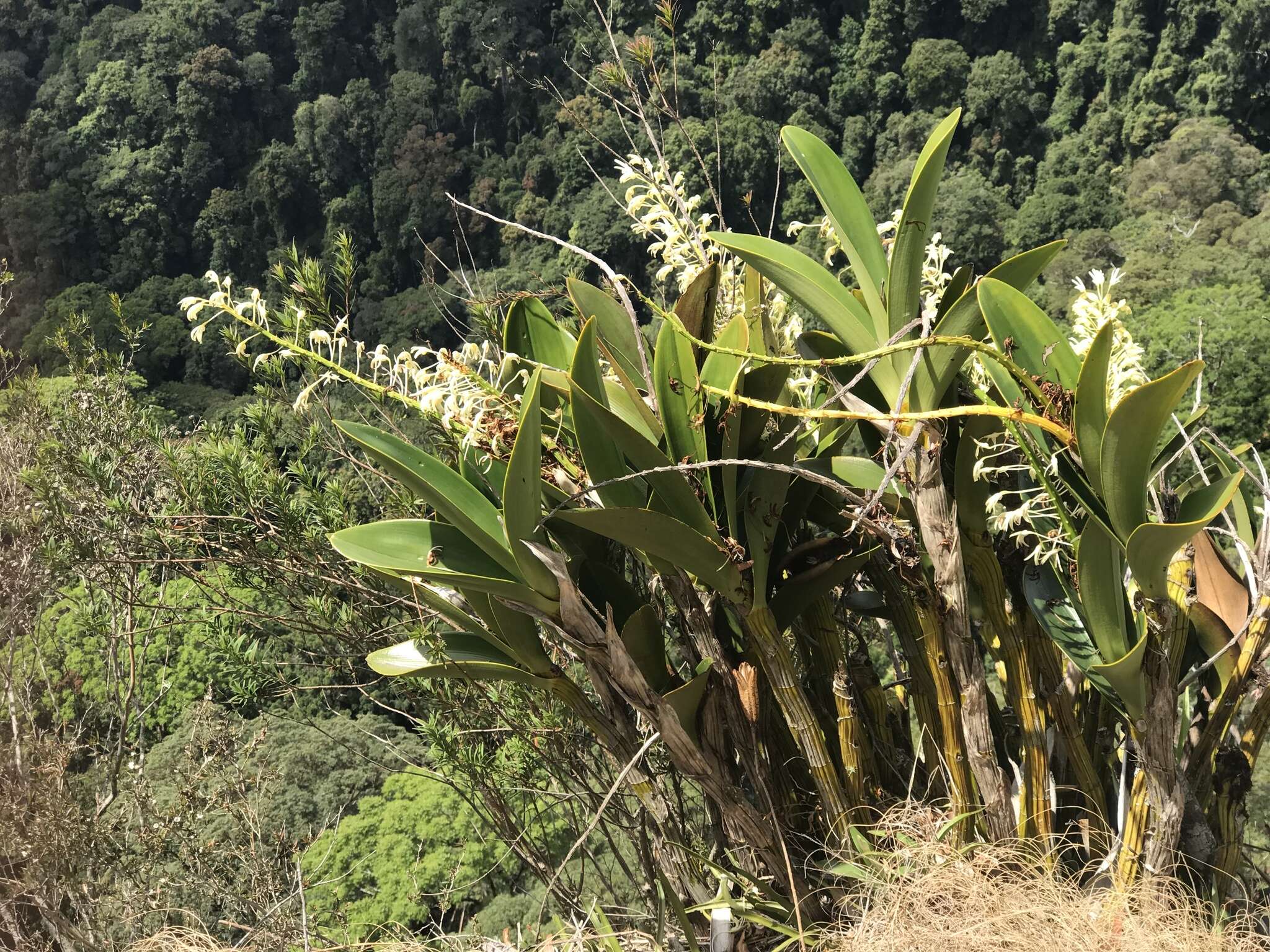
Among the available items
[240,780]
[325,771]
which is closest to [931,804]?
[240,780]

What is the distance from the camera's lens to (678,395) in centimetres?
91

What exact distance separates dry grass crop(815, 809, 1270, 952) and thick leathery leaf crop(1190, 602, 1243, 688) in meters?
0.23

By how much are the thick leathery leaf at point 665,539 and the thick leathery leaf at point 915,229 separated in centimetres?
28

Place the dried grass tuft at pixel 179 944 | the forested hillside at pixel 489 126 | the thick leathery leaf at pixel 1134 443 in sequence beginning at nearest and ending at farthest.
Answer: the thick leathery leaf at pixel 1134 443 < the dried grass tuft at pixel 179 944 < the forested hillside at pixel 489 126

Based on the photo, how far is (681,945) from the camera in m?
1.11

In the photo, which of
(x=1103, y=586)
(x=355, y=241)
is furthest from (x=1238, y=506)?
(x=355, y=241)

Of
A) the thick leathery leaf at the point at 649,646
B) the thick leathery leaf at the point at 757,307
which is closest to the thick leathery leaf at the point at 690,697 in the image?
the thick leathery leaf at the point at 649,646

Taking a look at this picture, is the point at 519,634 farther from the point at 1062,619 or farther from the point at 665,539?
the point at 1062,619

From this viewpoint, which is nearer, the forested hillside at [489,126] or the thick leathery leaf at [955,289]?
the thick leathery leaf at [955,289]

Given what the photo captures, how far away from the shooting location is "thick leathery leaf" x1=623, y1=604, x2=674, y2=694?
3.19 ft

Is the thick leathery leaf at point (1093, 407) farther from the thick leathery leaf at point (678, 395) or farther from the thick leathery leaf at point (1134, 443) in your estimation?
the thick leathery leaf at point (678, 395)

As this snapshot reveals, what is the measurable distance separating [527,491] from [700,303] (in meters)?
0.28

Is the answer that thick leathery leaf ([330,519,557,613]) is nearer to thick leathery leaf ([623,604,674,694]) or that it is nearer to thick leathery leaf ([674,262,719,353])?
thick leathery leaf ([623,604,674,694])

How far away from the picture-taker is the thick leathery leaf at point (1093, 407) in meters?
0.74
